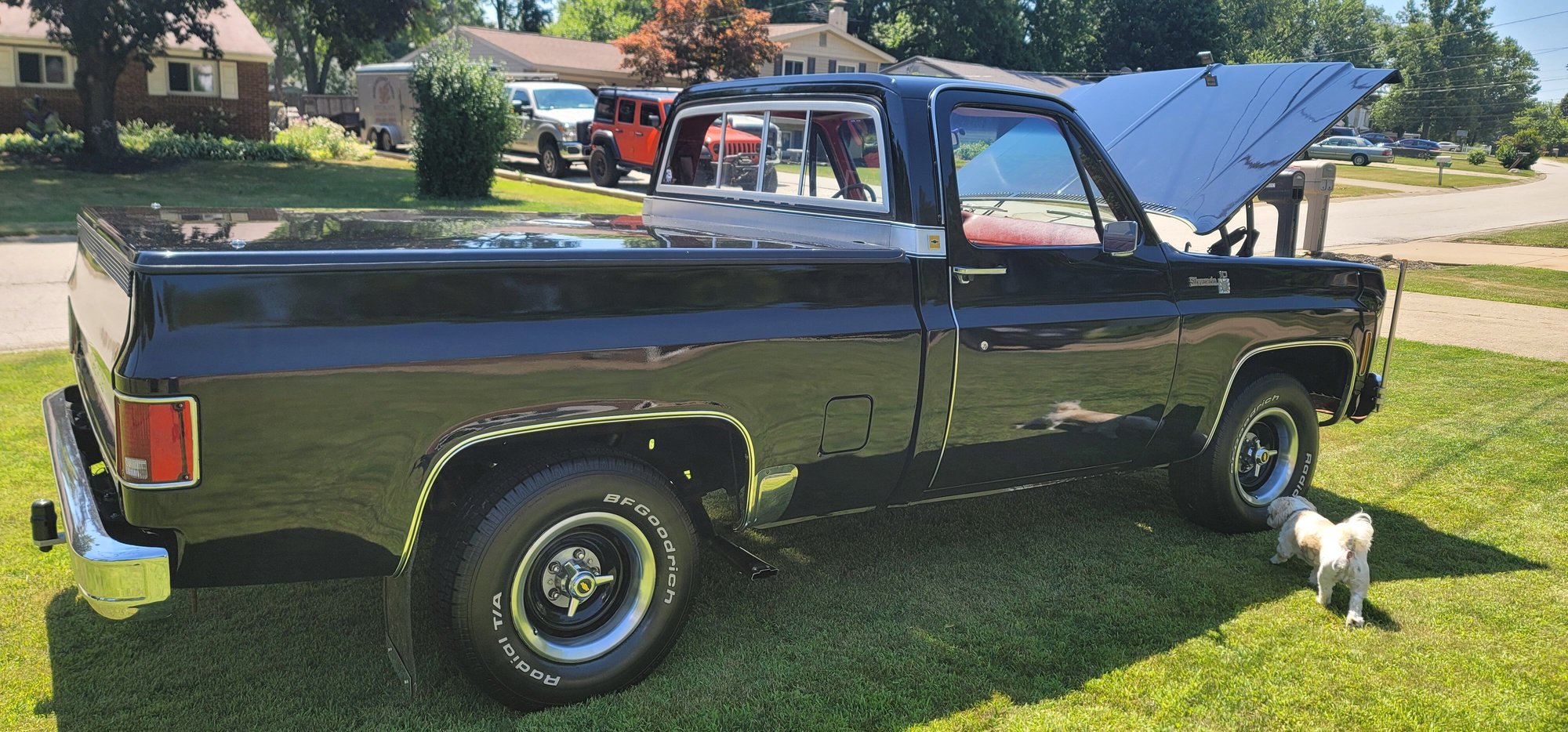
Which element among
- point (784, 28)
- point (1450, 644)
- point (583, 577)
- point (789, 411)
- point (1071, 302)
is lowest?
point (1450, 644)

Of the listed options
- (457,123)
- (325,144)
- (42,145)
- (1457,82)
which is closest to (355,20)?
(325,144)

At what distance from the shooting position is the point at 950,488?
3.97 m

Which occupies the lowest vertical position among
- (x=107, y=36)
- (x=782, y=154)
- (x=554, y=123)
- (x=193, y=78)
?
(x=782, y=154)

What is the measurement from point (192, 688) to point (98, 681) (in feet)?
0.95

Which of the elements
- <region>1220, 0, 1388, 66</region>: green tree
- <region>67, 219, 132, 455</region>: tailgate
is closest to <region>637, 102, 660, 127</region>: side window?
<region>67, 219, 132, 455</region>: tailgate

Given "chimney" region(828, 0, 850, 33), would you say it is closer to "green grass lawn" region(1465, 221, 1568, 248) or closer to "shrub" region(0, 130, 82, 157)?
"green grass lawn" region(1465, 221, 1568, 248)

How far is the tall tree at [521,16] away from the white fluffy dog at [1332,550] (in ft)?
233

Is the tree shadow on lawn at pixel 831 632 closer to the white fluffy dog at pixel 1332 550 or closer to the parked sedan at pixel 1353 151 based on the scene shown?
the white fluffy dog at pixel 1332 550

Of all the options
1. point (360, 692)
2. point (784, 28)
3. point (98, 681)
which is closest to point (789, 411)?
point (360, 692)

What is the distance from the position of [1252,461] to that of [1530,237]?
2183 centimetres

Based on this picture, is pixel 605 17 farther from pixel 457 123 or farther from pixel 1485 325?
pixel 1485 325

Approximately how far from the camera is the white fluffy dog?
4125 mm

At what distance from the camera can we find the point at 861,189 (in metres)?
4.07

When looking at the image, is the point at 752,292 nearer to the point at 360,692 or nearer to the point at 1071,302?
the point at 1071,302
